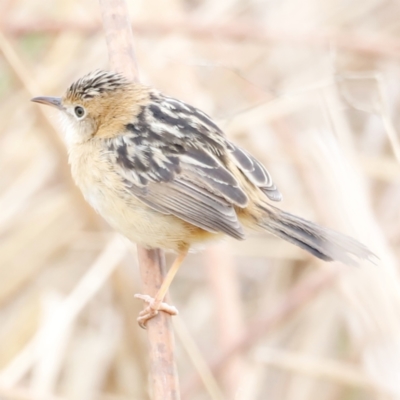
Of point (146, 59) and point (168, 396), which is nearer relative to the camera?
point (168, 396)

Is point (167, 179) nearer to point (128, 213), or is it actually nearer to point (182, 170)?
point (182, 170)

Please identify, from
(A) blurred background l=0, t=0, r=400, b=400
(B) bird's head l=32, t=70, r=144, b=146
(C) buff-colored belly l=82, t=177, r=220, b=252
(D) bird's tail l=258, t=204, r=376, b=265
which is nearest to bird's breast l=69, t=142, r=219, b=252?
(C) buff-colored belly l=82, t=177, r=220, b=252

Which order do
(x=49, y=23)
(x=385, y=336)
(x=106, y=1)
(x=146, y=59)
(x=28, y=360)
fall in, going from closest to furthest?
(x=106, y=1), (x=385, y=336), (x=28, y=360), (x=49, y=23), (x=146, y=59)

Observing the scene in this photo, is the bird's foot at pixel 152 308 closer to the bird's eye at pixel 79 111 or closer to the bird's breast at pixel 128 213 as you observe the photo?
the bird's breast at pixel 128 213

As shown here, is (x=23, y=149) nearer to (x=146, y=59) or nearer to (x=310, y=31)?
(x=146, y=59)

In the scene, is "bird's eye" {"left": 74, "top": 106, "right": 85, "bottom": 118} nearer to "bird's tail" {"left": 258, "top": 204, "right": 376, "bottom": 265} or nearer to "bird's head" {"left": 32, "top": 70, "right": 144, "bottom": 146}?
"bird's head" {"left": 32, "top": 70, "right": 144, "bottom": 146}

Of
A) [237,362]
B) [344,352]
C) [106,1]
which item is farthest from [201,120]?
[344,352]
